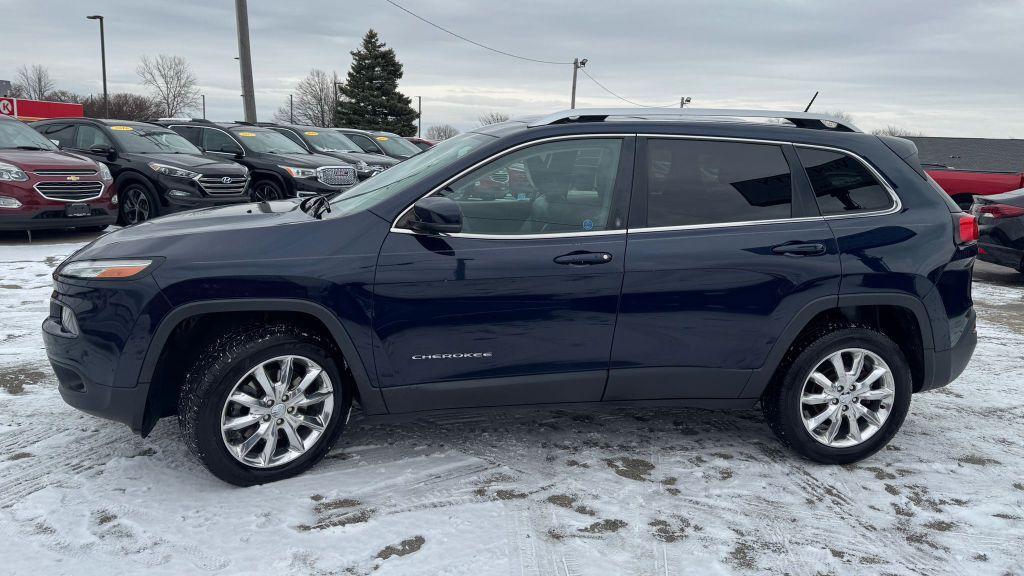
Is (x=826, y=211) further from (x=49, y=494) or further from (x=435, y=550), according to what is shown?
(x=49, y=494)

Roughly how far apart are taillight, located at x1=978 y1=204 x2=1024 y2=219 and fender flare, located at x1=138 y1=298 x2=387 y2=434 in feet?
29.1

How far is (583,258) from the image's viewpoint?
11.5 ft

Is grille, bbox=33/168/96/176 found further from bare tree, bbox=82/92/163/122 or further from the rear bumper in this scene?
bare tree, bbox=82/92/163/122

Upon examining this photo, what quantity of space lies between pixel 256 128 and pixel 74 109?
1048 inches

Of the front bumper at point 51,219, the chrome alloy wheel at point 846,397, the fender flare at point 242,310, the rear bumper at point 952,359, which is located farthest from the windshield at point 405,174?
the front bumper at point 51,219

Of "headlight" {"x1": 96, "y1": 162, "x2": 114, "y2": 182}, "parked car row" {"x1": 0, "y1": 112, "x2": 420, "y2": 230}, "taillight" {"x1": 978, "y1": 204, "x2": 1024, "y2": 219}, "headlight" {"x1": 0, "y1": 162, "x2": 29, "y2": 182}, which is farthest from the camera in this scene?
"headlight" {"x1": 96, "y1": 162, "x2": 114, "y2": 182}

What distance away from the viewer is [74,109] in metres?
35.1

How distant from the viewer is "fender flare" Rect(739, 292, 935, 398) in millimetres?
3730

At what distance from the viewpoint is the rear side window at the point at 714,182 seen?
3693 millimetres

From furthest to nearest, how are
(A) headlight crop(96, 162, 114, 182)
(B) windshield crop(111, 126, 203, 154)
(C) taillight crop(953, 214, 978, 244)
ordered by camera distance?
(B) windshield crop(111, 126, 203, 154)
(A) headlight crop(96, 162, 114, 182)
(C) taillight crop(953, 214, 978, 244)

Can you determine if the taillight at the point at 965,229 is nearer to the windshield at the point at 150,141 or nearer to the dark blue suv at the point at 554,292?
the dark blue suv at the point at 554,292

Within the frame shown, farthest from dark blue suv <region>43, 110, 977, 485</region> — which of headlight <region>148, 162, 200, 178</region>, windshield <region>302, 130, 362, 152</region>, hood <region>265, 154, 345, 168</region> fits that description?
windshield <region>302, 130, 362, 152</region>

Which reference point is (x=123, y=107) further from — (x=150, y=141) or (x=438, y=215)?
(x=438, y=215)

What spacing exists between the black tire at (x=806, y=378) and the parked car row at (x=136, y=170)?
441 cm
